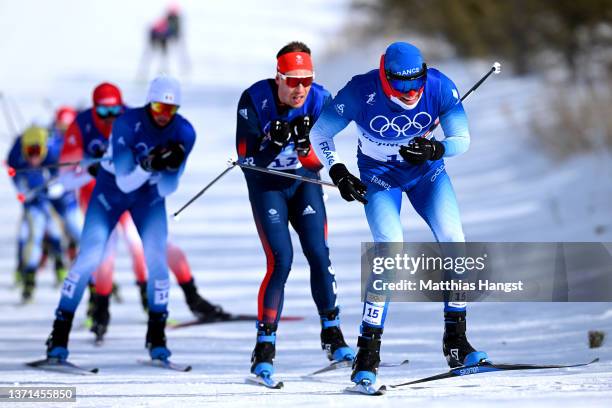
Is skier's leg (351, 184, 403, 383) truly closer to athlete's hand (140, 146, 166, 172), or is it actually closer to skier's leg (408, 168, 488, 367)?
skier's leg (408, 168, 488, 367)

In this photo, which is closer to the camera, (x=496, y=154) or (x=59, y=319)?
(x=59, y=319)

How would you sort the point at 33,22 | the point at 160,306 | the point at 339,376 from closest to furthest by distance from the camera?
1. the point at 339,376
2. the point at 160,306
3. the point at 33,22

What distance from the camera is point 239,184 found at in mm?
19344

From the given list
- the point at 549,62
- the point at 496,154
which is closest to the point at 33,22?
the point at 549,62

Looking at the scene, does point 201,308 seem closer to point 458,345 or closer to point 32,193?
point 32,193

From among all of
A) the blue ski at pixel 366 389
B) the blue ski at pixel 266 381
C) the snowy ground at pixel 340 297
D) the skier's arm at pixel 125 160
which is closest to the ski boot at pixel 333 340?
the snowy ground at pixel 340 297

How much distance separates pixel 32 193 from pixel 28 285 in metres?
0.92

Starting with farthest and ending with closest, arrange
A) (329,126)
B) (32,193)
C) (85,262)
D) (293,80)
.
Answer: (32,193), (85,262), (293,80), (329,126)

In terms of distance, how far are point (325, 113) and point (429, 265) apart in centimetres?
106

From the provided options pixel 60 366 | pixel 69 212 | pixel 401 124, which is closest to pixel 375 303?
pixel 401 124

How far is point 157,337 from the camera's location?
28.1 feet

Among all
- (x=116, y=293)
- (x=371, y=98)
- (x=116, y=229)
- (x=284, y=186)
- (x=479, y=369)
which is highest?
(x=371, y=98)

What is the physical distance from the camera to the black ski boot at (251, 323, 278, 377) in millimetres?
7383

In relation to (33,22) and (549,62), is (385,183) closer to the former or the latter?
(549,62)
